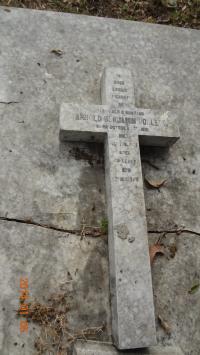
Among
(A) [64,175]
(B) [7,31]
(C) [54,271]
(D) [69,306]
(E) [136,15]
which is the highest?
(E) [136,15]

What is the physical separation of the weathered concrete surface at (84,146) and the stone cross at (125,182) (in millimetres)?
193

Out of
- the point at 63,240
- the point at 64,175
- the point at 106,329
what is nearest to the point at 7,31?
the point at 64,175

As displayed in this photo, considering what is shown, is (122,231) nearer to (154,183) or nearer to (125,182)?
(125,182)

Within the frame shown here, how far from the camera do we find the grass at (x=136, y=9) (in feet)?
12.8

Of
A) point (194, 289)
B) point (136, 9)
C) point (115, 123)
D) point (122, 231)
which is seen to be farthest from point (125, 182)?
point (136, 9)

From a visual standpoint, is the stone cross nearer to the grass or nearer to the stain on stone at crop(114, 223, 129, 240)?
the stain on stone at crop(114, 223, 129, 240)

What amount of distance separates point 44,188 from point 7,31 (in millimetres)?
1547

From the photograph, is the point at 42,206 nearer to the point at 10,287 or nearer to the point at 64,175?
the point at 64,175

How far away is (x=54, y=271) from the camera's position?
2.41 m

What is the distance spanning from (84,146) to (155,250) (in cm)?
100

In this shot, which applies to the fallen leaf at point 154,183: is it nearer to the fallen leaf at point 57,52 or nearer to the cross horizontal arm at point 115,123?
the cross horizontal arm at point 115,123

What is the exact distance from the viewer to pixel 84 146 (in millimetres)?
2785

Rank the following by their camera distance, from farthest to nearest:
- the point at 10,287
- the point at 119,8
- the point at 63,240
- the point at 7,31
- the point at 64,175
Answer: the point at 119,8
the point at 7,31
the point at 64,175
the point at 63,240
the point at 10,287

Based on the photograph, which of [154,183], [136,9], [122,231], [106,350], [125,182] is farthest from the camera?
[136,9]
